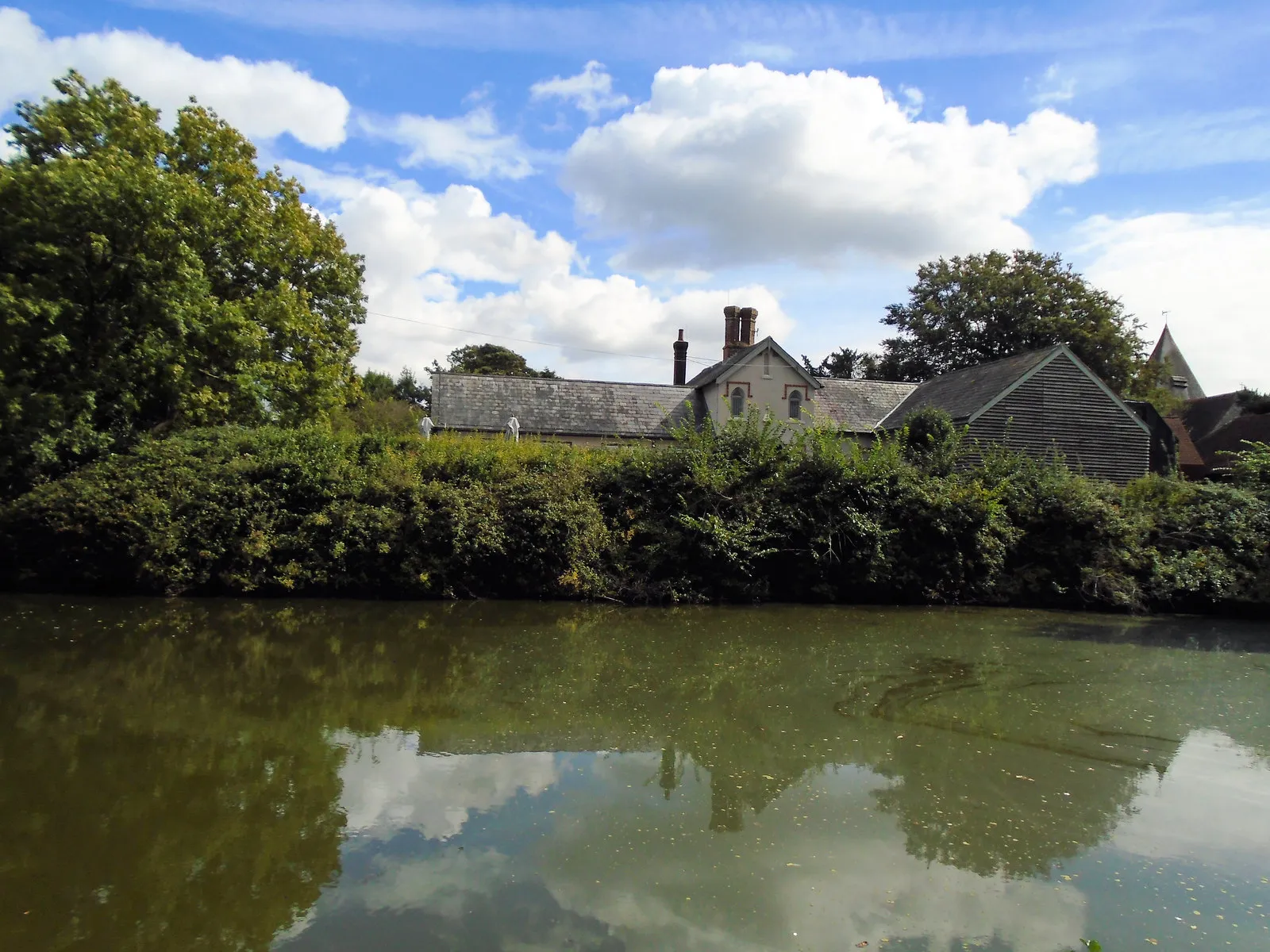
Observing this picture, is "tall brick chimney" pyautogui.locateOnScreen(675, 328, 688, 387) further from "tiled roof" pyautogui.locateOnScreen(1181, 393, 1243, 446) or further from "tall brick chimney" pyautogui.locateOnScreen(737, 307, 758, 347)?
"tiled roof" pyautogui.locateOnScreen(1181, 393, 1243, 446)

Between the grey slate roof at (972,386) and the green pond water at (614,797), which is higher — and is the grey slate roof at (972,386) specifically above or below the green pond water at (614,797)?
above

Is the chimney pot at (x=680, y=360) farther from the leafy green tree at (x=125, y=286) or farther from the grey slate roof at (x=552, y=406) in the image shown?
the leafy green tree at (x=125, y=286)

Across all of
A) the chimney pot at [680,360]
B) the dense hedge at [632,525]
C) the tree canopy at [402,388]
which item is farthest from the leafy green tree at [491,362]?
the dense hedge at [632,525]

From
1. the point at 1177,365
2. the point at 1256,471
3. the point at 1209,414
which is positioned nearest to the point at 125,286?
the point at 1256,471

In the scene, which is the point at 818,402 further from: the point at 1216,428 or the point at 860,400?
the point at 1216,428

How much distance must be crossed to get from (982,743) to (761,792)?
2.64 m

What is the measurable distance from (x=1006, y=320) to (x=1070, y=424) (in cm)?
1712

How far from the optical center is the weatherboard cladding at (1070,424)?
27.3m

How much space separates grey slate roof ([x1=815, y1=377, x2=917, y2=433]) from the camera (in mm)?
33750

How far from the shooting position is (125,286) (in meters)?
17.1

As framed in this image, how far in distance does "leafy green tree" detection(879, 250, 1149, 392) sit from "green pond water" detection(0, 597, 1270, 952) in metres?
34.2

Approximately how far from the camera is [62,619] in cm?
1241

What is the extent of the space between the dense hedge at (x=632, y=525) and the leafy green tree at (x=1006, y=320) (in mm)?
25069

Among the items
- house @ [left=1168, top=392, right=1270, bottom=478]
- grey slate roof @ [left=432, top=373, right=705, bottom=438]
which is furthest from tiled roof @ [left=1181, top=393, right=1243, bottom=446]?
grey slate roof @ [left=432, top=373, right=705, bottom=438]
